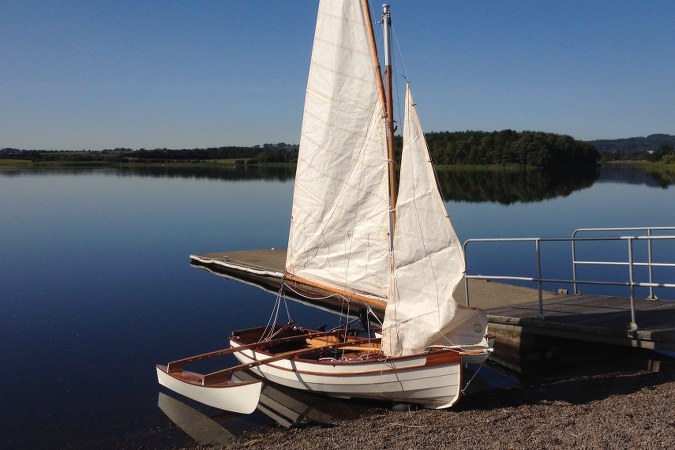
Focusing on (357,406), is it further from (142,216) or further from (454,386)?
(142,216)

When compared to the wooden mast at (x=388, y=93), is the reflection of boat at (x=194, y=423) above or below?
below

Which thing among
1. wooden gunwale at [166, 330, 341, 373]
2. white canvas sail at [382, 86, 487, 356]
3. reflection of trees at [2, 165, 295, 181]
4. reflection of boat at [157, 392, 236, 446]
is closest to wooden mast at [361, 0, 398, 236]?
white canvas sail at [382, 86, 487, 356]

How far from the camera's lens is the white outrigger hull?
11.0m

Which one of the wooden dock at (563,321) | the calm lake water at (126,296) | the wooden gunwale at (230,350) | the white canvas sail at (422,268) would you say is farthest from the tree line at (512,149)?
the white canvas sail at (422,268)

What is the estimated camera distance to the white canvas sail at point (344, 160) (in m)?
12.6

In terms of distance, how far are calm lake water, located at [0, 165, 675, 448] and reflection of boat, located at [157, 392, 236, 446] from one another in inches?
6.9

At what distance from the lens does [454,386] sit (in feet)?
36.0

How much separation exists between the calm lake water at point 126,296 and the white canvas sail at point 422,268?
3.42 meters

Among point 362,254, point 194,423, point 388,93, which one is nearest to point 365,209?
point 362,254

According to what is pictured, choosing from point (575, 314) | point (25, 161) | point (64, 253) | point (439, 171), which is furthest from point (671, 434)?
point (25, 161)

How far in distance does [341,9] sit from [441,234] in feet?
16.6

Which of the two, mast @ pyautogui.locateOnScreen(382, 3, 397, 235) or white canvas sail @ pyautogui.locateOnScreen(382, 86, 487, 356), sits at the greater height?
mast @ pyautogui.locateOnScreen(382, 3, 397, 235)

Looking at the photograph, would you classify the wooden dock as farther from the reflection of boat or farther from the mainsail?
the reflection of boat

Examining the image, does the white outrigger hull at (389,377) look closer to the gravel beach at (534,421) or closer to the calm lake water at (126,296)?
the gravel beach at (534,421)
